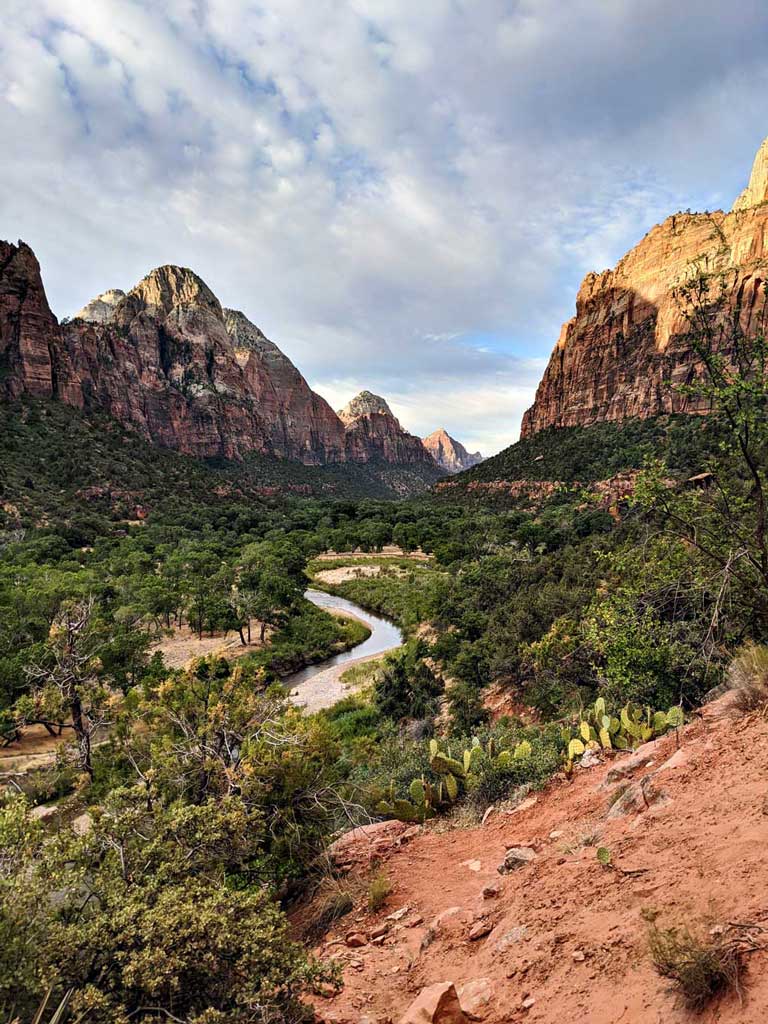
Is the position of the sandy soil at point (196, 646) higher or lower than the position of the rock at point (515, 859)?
lower

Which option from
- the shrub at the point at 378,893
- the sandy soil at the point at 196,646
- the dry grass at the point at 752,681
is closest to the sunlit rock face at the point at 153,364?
the sandy soil at the point at 196,646

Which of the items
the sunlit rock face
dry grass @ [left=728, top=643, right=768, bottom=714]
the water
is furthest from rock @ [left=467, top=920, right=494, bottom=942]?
the sunlit rock face

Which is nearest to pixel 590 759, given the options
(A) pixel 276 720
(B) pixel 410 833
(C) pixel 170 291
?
(B) pixel 410 833

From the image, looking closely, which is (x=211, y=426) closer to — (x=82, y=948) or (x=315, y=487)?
(x=315, y=487)

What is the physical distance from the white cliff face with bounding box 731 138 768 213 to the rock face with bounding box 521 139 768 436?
154 millimetres

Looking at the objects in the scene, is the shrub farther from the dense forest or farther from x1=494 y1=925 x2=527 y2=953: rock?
x1=494 y1=925 x2=527 y2=953: rock

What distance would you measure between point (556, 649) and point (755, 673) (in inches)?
305

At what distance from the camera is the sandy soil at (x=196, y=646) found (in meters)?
29.4

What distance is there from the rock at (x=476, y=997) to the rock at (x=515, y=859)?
5.82 feet

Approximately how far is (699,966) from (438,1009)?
1.98m

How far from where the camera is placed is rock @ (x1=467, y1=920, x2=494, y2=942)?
4.96 m

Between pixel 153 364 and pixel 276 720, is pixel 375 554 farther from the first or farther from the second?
pixel 153 364

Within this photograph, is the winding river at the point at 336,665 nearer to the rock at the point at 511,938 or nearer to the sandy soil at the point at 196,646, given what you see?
the sandy soil at the point at 196,646

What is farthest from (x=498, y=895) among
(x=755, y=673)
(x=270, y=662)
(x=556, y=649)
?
(x=270, y=662)
